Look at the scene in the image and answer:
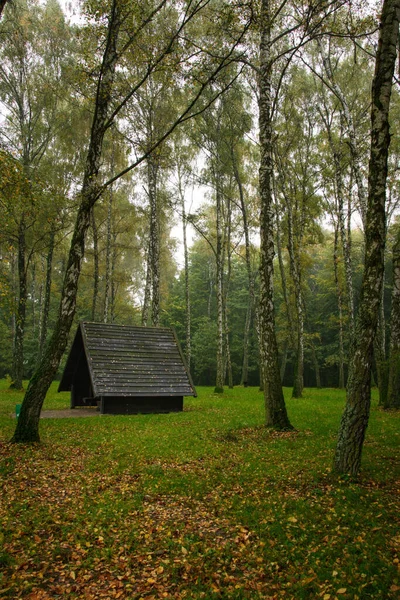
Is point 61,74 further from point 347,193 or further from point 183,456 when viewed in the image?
point 183,456

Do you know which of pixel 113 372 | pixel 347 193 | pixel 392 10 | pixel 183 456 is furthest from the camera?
pixel 347 193

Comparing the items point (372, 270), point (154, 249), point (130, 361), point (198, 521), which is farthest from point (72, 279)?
point (154, 249)

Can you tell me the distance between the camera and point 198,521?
5426 mm

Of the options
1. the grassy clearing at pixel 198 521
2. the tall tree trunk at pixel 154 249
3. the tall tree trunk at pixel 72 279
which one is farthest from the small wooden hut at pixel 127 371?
the grassy clearing at pixel 198 521

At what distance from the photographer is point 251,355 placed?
140 ft

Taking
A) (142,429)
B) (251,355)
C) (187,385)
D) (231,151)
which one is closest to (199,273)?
(251,355)

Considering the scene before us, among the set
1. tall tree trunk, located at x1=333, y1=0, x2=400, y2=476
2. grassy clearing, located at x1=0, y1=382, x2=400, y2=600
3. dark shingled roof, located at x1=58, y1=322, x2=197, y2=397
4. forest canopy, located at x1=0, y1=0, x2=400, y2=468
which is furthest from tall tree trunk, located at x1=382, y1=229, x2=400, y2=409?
tall tree trunk, located at x1=333, y1=0, x2=400, y2=476

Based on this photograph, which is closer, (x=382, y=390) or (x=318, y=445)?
(x=318, y=445)

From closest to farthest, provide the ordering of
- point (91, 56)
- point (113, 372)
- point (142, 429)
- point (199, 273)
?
point (91, 56), point (142, 429), point (113, 372), point (199, 273)

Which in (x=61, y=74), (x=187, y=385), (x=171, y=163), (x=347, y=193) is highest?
(x=61, y=74)

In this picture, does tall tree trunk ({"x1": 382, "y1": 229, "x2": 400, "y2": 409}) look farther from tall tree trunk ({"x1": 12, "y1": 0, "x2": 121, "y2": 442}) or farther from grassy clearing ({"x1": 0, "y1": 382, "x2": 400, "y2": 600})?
tall tree trunk ({"x1": 12, "y1": 0, "x2": 121, "y2": 442})

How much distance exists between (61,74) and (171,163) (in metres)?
8.31

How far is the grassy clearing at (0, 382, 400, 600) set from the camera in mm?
3967

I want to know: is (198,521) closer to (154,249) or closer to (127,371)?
(127,371)
